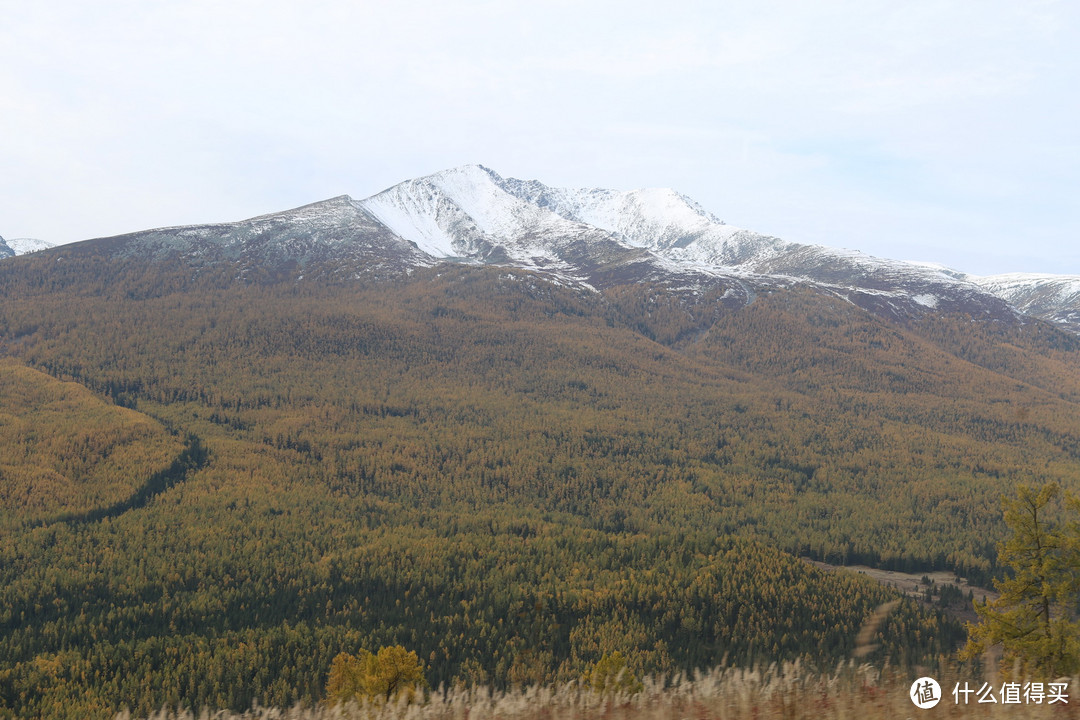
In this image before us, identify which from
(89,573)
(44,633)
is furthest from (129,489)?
(44,633)

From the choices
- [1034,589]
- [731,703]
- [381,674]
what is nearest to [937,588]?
[1034,589]

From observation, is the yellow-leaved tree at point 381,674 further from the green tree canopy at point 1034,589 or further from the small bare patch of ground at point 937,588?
the small bare patch of ground at point 937,588

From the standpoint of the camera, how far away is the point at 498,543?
497ft

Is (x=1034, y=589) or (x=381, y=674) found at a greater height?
(x=1034, y=589)

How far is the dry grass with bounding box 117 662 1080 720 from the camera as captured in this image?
16172 millimetres

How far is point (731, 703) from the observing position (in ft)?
56.6
